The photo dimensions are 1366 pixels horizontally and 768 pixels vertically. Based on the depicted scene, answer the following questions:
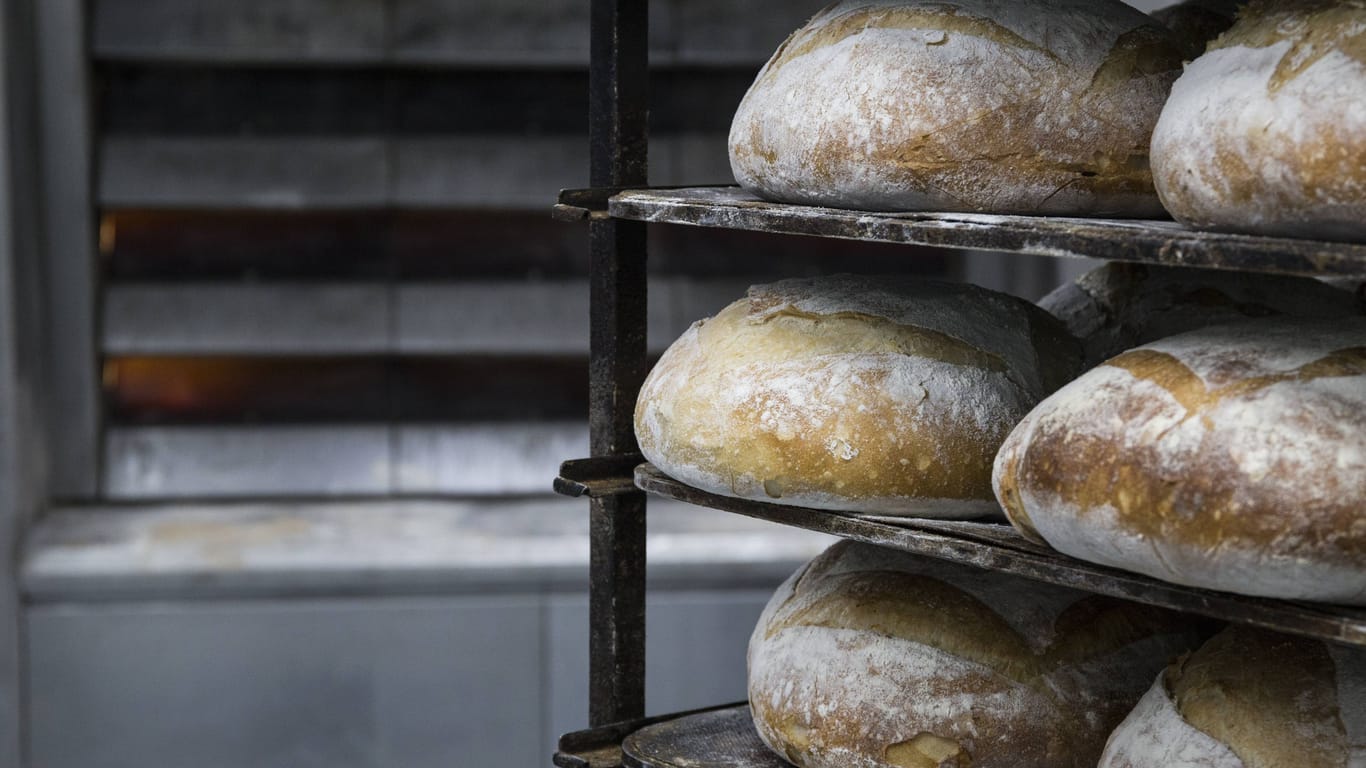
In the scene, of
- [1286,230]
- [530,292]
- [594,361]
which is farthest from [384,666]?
[1286,230]

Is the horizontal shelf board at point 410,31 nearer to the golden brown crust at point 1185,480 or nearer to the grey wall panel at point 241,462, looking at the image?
the grey wall panel at point 241,462

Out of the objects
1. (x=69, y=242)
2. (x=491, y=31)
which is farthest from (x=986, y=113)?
(x=69, y=242)

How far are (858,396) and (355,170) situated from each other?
2.10 m

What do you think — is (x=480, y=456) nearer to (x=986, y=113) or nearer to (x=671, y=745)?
(x=671, y=745)

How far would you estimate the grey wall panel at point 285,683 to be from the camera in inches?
115

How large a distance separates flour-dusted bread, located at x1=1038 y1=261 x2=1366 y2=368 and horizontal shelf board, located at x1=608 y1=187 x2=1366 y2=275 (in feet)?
1.23

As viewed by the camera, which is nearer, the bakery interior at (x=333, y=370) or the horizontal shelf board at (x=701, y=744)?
the horizontal shelf board at (x=701, y=744)

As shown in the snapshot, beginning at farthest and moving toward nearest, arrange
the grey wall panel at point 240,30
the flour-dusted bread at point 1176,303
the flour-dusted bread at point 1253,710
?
the grey wall panel at point 240,30 → the flour-dusted bread at point 1176,303 → the flour-dusted bread at point 1253,710

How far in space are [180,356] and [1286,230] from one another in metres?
2.62

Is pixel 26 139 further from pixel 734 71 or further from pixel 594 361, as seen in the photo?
pixel 594 361

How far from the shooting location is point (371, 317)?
10.7ft

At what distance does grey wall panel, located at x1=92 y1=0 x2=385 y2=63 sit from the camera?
124 inches

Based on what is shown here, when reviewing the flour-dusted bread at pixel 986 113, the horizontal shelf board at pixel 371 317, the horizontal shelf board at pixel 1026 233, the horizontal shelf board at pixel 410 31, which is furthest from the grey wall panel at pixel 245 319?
the flour-dusted bread at pixel 986 113

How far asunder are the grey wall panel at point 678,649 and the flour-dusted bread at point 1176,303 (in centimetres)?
148
